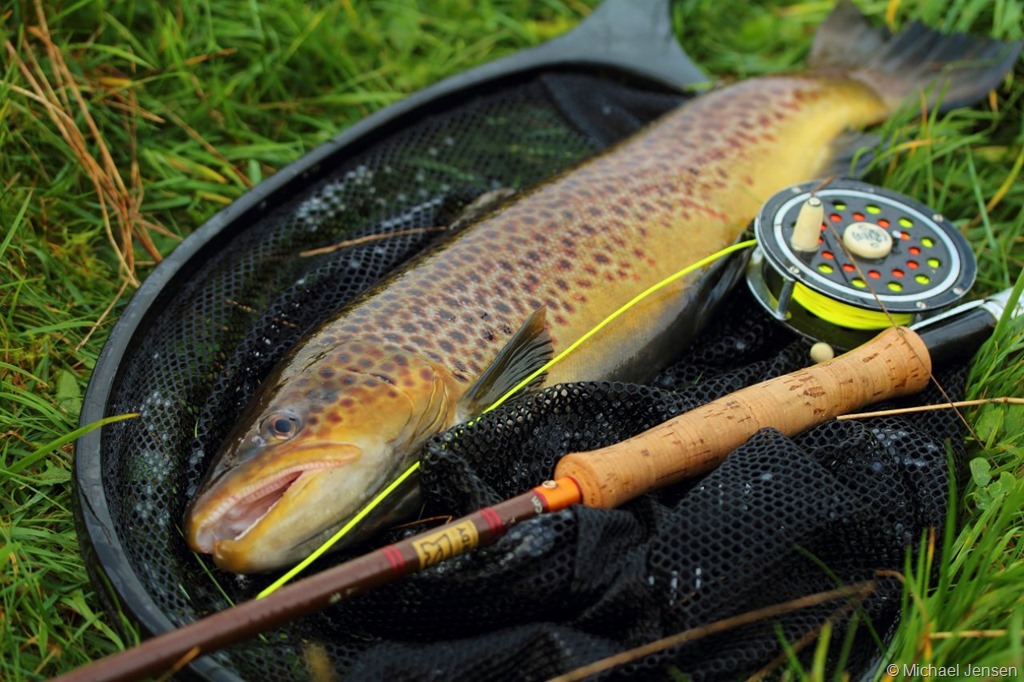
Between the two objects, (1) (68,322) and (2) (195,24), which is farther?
(2) (195,24)

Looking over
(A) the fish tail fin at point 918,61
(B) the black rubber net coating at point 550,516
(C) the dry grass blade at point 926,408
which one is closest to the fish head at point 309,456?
(B) the black rubber net coating at point 550,516

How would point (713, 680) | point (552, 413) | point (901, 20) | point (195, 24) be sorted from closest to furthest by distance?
point (713, 680) < point (552, 413) < point (195, 24) < point (901, 20)

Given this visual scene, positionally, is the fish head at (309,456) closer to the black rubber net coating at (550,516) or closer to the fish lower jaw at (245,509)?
the fish lower jaw at (245,509)

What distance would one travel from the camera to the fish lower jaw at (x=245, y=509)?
96.5 inches

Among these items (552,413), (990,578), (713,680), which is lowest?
(713,680)

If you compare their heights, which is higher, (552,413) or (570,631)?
(552,413)

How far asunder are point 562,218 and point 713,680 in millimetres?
1524

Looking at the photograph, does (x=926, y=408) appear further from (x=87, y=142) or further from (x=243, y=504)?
(x=87, y=142)

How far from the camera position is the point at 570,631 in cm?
230

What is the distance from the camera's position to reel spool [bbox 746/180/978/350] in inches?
119

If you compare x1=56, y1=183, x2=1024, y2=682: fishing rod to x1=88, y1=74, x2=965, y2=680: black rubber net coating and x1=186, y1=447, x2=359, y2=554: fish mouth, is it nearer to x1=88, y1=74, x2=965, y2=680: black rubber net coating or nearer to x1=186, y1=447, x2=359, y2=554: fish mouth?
x1=88, y1=74, x2=965, y2=680: black rubber net coating

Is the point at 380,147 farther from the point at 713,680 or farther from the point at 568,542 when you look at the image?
the point at 713,680

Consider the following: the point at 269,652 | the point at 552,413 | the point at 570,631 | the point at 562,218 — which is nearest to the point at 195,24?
the point at 562,218

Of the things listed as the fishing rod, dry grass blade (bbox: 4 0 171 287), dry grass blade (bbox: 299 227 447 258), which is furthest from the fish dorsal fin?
dry grass blade (bbox: 4 0 171 287)
